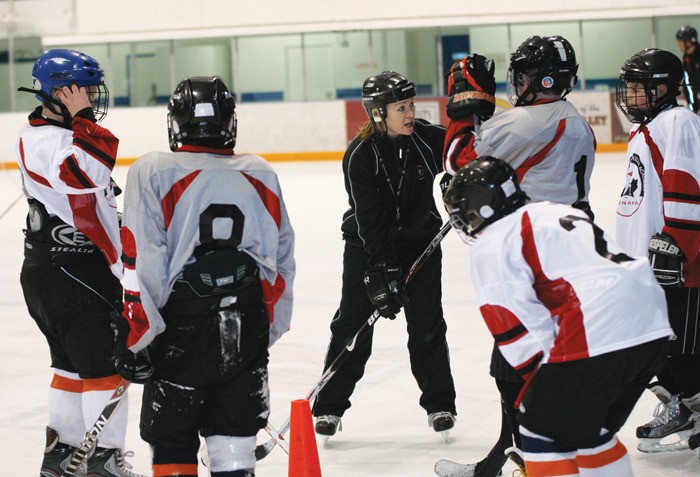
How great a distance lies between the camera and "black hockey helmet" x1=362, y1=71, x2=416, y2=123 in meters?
3.57

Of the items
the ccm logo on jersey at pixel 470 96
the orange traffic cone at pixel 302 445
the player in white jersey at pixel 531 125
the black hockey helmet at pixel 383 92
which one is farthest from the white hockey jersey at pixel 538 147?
the orange traffic cone at pixel 302 445

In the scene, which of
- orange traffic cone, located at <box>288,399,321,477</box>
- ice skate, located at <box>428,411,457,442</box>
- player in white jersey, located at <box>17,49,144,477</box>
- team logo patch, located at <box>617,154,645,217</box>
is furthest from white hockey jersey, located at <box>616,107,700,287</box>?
player in white jersey, located at <box>17,49,144,477</box>

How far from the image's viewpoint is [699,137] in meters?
3.17

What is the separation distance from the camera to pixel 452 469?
3.21m

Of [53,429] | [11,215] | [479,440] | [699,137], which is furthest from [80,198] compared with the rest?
[11,215]

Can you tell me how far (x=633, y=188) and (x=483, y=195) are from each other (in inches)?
44.5

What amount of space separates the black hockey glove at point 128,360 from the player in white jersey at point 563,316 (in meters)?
0.75

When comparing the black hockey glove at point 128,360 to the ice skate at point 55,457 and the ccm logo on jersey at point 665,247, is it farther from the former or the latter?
the ccm logo on jersey at point 665,247

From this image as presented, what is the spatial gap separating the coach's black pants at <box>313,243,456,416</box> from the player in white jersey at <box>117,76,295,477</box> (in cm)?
120

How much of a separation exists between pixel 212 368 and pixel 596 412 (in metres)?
0.82

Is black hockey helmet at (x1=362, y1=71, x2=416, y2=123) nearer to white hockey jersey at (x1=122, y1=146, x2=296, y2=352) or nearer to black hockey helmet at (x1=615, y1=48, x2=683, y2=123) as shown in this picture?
black hockey helmet at (x1=615, y1=48, x2=683, y2=123)

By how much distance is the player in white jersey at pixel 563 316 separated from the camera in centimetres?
224

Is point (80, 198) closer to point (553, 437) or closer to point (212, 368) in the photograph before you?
point (212, 368)

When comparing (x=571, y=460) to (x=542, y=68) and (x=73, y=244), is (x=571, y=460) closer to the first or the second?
(x=542, y=68)
